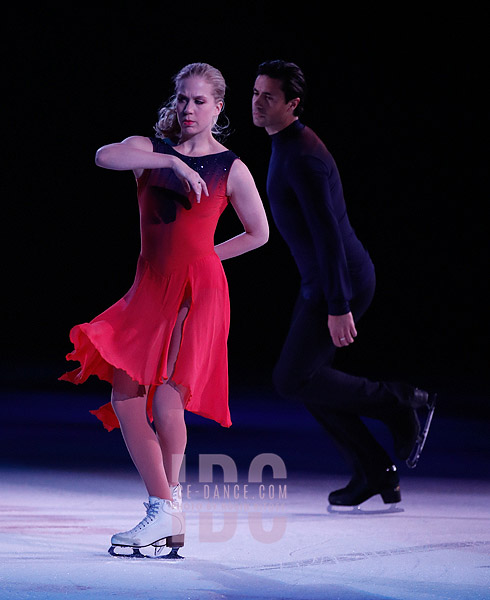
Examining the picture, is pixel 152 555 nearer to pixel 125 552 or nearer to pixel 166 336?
pixel 125 552

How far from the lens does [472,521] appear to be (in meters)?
3.51

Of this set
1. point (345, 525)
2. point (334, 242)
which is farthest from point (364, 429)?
point (334, 242)

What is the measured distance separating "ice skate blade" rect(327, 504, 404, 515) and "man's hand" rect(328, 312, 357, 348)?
59cm

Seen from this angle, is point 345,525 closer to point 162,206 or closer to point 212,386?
point 212,386

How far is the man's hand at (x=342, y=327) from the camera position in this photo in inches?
138

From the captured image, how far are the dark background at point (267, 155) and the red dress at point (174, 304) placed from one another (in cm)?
474

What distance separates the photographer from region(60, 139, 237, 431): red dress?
290cm

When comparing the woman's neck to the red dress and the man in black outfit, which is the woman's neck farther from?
the man in black outfit

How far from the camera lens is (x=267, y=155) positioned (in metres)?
9.03

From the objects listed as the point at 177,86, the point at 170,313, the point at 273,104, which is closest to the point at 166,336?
the point at 170,313

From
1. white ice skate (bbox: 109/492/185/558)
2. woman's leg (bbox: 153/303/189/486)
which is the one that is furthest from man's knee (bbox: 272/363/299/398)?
white ice skate (bbox: 109/492/185/558)

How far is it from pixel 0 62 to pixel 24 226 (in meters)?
1.67

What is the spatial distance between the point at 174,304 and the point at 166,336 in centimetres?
9

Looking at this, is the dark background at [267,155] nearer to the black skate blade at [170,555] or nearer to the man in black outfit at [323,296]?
the man in black outfit at [323,296]
